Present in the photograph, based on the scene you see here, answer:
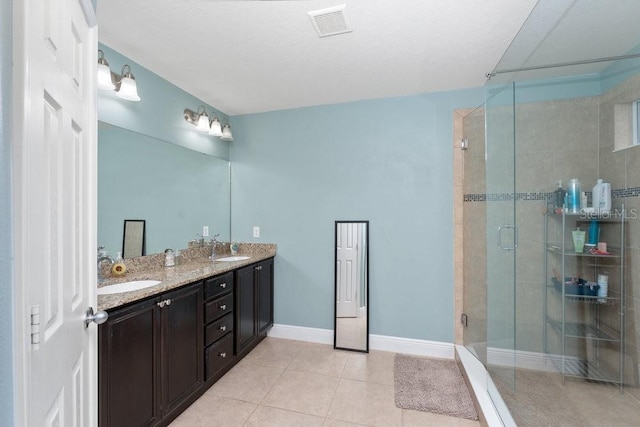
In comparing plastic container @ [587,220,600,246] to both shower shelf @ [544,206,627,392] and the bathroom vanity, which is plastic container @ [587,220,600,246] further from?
the bathroom vanity

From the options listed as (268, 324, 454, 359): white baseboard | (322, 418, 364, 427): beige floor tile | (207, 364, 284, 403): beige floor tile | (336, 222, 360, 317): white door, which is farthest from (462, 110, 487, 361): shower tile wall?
(207, 364, 284, 403): beige floor tile

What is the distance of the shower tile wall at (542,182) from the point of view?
1675 mm

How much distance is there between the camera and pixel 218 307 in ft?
7.63

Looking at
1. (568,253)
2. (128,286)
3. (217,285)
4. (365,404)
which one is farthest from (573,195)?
(128,286)

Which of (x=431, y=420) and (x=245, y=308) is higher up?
(x=245, y=308)

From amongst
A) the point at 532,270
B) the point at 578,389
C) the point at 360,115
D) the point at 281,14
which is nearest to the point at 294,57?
the point at 281,14

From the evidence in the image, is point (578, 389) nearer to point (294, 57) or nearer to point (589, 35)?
point (589, 35)

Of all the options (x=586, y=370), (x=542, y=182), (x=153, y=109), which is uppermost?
(x=153, y=109)

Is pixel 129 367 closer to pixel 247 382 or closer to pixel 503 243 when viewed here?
pixel 247 382

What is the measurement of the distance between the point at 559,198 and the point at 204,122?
3.10m

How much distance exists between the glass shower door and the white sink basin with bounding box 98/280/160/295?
2509mm

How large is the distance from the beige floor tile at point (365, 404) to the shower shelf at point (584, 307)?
1.21 meters

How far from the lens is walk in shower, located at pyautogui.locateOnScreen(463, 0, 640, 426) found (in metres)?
1.64

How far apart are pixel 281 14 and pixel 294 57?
478 millimetres
